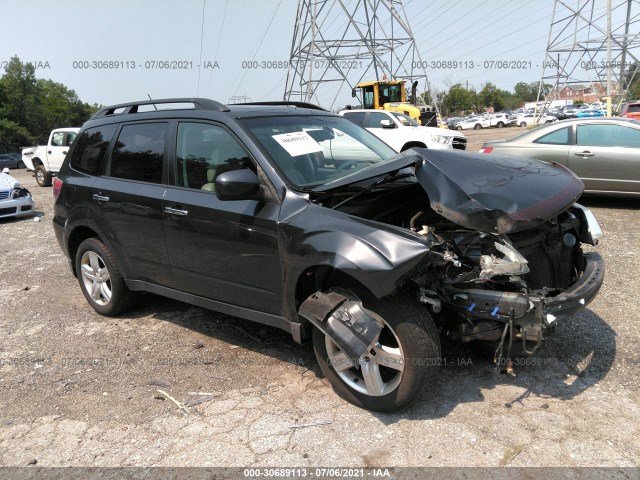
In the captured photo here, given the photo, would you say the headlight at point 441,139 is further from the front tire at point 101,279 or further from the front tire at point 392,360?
the front tire at point 392,360

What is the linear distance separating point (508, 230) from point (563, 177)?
101 centimetres

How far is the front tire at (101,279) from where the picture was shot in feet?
14.9

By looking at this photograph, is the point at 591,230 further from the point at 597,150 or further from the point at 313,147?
the point at 597,150

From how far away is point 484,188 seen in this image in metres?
2.99

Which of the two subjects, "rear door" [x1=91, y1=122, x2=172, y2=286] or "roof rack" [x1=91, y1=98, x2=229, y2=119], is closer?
"roof rack" [x1=91, y1=98, x2=229, y2=119]

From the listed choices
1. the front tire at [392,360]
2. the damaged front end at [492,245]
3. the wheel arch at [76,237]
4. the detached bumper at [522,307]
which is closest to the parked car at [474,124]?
the wheel arch at [76,237]

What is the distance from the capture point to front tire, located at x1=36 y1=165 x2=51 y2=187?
55.8 feet

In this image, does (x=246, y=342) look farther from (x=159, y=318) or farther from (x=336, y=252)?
(x=336, y=252)

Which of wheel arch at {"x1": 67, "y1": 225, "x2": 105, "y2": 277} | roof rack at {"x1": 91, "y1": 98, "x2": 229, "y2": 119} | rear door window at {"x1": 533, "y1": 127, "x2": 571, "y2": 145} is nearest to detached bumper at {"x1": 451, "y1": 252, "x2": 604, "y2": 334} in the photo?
roof rack at {"x1": 91, "y1": 98, "x2": 229, "y2": 119}

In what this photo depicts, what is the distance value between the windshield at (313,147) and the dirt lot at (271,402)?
1.45m

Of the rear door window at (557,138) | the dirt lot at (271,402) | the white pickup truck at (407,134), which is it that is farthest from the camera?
the white pickup truck at (407,134)

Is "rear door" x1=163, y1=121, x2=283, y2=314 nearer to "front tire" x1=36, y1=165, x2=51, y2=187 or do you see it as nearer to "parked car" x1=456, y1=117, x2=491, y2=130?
"front tire" x1=36, y1=165, x2=51, y2=187

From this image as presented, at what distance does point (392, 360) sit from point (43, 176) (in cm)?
1778

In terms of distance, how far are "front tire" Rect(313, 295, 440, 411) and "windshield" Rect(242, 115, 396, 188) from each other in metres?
1.05
